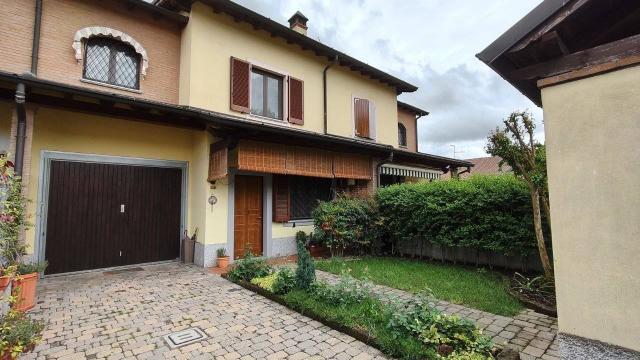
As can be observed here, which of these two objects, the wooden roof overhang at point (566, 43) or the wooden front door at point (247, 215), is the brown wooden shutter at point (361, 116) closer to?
the wooden front door at point (247, 215)

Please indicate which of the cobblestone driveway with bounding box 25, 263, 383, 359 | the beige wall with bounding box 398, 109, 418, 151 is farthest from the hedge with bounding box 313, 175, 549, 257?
the beige wall with bounding box 398, 109, 418, 151

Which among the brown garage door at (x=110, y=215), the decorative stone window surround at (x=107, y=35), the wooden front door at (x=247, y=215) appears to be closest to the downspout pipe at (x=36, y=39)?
the decorative stone window surround at (x=107, y=35)

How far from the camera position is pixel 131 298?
6.83 m

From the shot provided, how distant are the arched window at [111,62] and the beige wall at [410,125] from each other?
16.9 meters

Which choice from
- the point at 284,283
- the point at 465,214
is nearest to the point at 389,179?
the point at 465,214

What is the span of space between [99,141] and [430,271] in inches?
427

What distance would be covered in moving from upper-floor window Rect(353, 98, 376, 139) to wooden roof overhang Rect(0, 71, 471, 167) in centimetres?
422

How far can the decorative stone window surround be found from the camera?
918 cm

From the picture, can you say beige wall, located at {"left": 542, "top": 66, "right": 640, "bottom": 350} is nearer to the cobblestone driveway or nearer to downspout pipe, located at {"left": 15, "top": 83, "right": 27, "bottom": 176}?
the cobblestone driveway

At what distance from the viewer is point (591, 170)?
140 inches

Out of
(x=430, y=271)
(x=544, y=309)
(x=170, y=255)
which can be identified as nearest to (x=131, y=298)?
(x=170, y=255)

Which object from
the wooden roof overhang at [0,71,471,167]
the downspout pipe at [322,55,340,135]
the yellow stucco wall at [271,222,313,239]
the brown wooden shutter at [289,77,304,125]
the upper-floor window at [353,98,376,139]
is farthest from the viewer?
the upper-floor window at [353,98,376,139]

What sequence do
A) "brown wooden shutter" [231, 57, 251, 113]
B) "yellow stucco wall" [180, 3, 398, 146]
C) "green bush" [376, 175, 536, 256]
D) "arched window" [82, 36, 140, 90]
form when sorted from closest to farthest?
"green bush" [376, 175, 536, 256] → "arched window" [82, 36, 140, 90] → "yellow stucco wall" [180, 3, 398, 146] → "brown wooden shutter" [231, 57, 251, 113]

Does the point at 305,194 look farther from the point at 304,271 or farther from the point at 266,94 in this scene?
the point at 304,271
